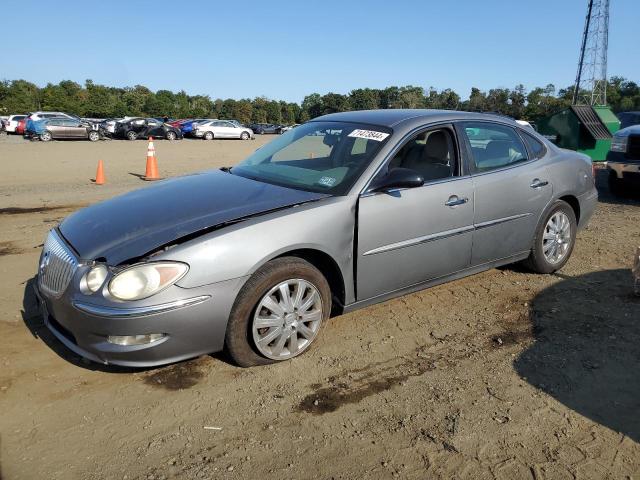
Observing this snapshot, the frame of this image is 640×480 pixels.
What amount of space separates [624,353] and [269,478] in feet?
8.77

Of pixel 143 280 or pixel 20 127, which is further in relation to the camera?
pixel 20 127

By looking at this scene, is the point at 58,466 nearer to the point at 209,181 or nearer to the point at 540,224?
the point at 209,181

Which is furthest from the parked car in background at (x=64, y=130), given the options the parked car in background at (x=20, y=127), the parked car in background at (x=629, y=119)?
the parked car in background at (x=629, y=119)

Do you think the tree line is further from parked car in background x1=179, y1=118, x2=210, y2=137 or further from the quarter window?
the quarter window

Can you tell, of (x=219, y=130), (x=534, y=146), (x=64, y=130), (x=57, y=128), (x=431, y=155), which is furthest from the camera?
(x=219, y=130)

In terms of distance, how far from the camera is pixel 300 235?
3.35 meters

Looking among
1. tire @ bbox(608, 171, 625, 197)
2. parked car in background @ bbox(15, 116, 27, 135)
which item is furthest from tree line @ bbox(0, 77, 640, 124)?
tire @ bbox(608, 171, 625, 197)

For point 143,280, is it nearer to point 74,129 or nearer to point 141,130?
point 74,129

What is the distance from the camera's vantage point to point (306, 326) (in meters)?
3.50

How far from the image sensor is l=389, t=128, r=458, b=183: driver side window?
4121 mm

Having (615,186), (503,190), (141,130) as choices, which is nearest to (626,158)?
(615,186)

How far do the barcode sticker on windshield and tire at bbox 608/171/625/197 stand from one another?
7.27 m

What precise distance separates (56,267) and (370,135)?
2.41 m

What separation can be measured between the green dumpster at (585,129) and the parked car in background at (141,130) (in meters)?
24.6
